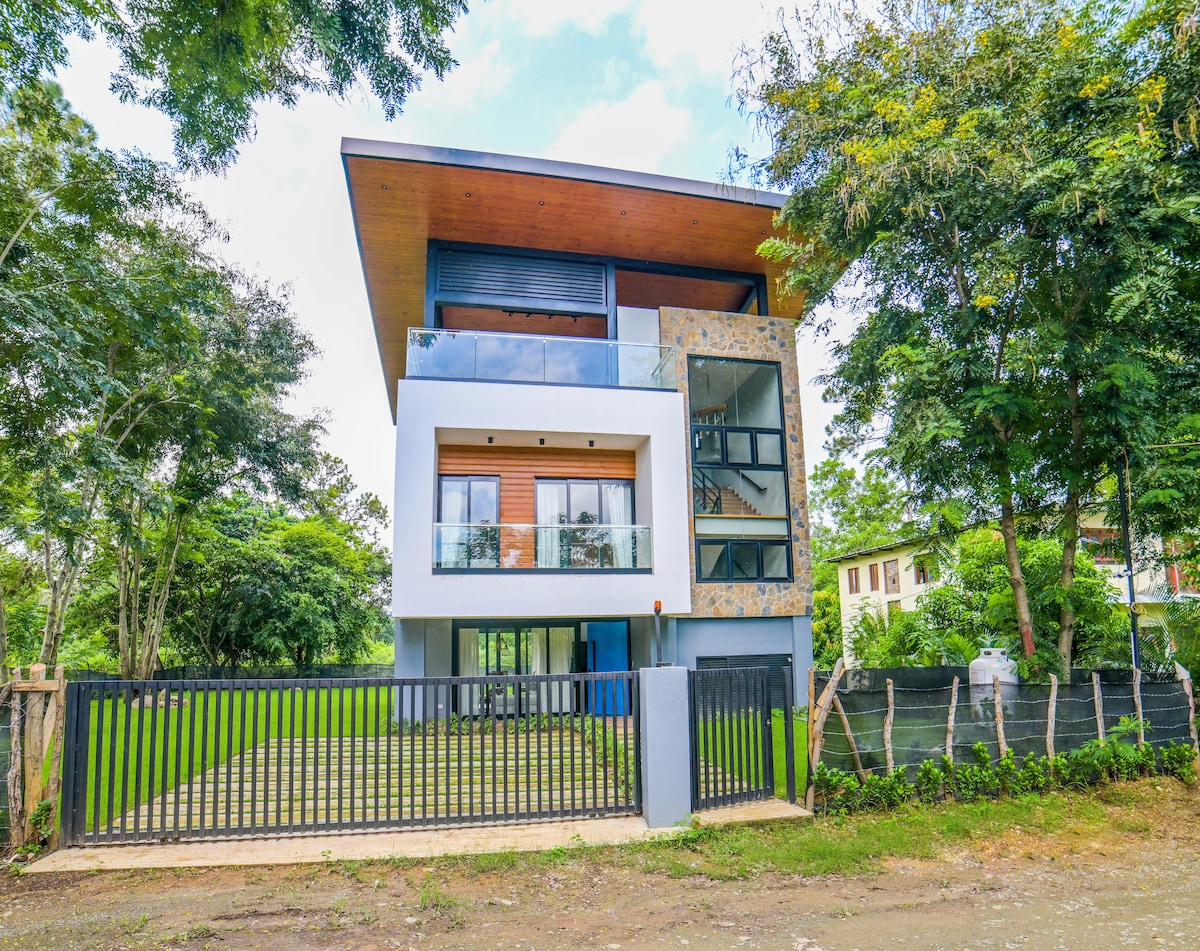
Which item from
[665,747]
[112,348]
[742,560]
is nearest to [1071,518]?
[742,560]

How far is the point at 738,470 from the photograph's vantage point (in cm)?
1420

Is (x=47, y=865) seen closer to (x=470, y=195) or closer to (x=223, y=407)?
(x=470, y=195)

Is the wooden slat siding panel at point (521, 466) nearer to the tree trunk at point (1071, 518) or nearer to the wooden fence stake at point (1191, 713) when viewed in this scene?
the tree trunk at point (1071, 518)

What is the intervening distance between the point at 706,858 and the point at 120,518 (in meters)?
13.3

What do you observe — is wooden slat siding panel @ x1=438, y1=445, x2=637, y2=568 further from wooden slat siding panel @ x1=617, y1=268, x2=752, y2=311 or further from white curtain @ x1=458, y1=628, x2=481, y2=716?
wooden slat siding panel @ x1=617, y1=268, x2=752, y2=311

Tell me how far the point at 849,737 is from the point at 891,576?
20612 millimetres

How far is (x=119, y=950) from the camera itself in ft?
14.0

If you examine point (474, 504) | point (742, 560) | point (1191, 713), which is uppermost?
point (474, 504)

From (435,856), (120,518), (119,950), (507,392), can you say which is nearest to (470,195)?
(507,392)

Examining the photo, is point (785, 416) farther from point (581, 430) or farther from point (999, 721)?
point (999, 721)

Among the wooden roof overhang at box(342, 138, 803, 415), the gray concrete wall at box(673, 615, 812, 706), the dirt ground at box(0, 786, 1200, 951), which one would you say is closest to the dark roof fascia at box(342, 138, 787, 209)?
the wooden roof overhang at box(342, 138, 803, 415)

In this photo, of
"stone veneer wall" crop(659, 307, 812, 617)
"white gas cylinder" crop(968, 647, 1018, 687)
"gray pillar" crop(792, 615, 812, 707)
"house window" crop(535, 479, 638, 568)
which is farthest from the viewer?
"stone veneer wall" crop(659, 307, 812, 617)

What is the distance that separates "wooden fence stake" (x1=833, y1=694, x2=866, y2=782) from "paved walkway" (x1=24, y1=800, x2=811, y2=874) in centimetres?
64

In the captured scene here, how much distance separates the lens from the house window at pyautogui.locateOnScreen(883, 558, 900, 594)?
25453mm
